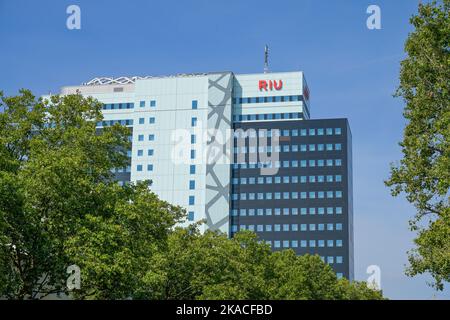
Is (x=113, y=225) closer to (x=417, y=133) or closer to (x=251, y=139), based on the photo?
(x=417, y=133)

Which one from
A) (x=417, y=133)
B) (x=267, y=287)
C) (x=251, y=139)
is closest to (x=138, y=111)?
(x=251, y=139)

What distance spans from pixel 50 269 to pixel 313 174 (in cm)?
14753

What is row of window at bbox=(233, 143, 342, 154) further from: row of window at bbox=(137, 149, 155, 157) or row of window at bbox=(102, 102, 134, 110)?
row of window at bbox=(102, 102, 134, 110)

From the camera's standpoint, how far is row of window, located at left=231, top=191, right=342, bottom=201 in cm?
18288

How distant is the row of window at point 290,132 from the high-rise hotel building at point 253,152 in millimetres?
272

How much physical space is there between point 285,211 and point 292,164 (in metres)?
13.1

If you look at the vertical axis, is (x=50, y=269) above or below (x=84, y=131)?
below

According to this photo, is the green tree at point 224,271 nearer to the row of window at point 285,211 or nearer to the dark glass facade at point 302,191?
the dark glass facade at point 302,191

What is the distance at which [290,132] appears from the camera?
186m

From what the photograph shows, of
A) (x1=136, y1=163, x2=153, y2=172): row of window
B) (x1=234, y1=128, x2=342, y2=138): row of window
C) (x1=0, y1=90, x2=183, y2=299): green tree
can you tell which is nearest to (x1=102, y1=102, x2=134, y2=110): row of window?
(x1=136, y1=163, x2=153, y2=172): row of window

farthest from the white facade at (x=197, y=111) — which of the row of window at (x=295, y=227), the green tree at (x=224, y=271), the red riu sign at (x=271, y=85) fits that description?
the green tree at (x=224, y=271)
